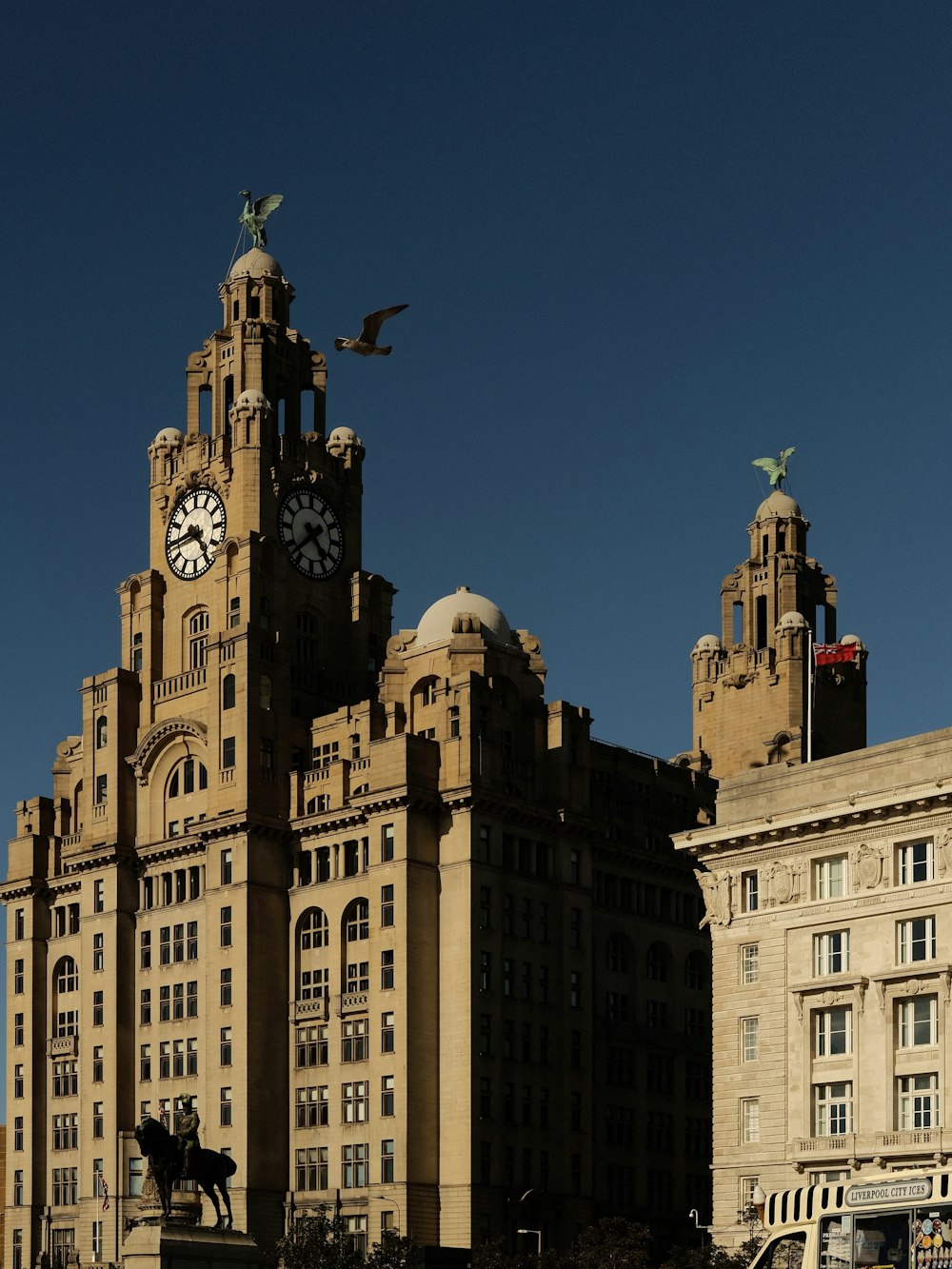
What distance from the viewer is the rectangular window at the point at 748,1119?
105188 millimetres

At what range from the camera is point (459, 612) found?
150 meters

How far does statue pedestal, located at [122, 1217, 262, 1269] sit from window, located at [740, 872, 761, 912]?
3290 cm

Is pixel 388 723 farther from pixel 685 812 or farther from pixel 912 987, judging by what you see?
pixel 912 987

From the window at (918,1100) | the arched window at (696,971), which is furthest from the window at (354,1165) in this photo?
the window at (918,1100)

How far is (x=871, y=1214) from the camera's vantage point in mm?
60781

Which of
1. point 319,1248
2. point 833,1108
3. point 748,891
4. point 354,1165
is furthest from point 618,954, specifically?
point 833,1108

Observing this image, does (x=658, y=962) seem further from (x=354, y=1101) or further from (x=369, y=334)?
(x=369, y=334)

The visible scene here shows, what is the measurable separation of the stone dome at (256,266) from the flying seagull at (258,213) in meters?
0.98

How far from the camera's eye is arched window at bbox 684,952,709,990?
6083 inches

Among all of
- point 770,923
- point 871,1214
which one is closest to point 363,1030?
point 770,923

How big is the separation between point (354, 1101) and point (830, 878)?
44.9m

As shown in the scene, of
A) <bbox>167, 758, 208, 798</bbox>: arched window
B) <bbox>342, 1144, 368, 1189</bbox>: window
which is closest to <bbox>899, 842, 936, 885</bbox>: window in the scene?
<bbox>342, 1144, 368, 1189</bbox>: window

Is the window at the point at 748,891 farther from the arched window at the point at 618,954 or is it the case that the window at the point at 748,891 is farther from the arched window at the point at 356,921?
the arched window at the point at 618,954

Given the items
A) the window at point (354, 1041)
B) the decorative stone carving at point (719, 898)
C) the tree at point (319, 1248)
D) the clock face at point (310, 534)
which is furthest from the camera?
the clock face at point (310, 534)
